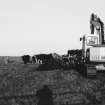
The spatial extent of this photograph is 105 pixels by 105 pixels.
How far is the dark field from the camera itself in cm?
1931

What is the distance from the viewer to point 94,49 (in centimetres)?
2520

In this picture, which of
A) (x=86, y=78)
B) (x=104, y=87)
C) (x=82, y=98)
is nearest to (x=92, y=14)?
(x=86, y=78)

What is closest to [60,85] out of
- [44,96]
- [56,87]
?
[56,87]

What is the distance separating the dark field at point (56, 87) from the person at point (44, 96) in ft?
1.12

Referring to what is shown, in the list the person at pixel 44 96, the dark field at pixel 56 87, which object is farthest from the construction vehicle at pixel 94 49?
the person at pixel 44 96

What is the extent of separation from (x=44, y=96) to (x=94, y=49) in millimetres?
8888

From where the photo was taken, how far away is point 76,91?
21.1 m

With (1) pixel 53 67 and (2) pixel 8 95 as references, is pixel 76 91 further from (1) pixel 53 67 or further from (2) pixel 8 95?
(1) pixel 53 67

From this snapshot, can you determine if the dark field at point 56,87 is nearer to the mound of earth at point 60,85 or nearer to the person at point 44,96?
the mound of earth at point 60,85

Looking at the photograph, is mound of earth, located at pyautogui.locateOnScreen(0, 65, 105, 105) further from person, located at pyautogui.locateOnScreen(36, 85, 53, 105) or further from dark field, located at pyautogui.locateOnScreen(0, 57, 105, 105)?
person, located at pyautogui.locateOnScreen(36, 85, 53, 105)

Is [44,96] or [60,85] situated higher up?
[60,85]

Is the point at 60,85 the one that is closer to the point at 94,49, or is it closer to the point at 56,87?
the point at 56,87

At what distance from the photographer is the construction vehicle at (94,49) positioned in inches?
984

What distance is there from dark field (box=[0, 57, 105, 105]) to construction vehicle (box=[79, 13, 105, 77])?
3.36 ft
